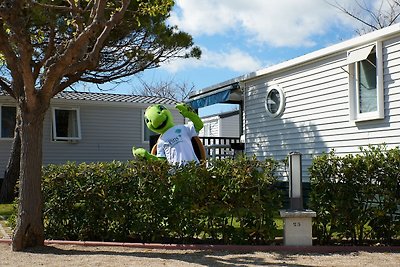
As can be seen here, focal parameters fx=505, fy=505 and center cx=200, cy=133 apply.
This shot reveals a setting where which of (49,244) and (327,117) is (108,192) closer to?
(49,244)

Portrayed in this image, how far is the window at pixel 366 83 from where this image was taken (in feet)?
29.7

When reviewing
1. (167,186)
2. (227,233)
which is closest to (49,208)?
(167,186)

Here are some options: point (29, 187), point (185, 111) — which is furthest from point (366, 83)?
point (29, 187)

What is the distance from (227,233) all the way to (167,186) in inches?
42.4

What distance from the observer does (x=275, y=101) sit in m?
12.3

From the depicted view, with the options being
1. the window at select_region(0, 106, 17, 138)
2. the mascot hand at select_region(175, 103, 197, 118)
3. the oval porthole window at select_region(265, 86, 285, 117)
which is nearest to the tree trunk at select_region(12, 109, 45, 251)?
the mascot hand at select_region(175, 103, 197, 118)

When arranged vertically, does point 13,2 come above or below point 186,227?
above

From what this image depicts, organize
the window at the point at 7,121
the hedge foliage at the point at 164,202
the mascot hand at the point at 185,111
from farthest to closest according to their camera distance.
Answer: the window at the point at 7,121, the mascot hand at the point at 185,111, the hedge foliage at the point at 164,202

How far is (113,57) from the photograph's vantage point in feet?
49.9

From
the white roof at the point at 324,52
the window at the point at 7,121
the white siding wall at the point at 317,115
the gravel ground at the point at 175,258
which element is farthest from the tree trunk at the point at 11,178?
the gravel ground at the point at 175,258

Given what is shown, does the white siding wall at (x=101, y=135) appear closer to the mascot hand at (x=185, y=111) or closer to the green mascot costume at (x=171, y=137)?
the mascot hand at (x=185, y=111)

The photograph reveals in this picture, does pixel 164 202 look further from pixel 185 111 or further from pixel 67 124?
pixel 67 124

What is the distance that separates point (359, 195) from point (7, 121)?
44.7 feet

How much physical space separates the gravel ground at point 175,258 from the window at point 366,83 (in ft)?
11.3
